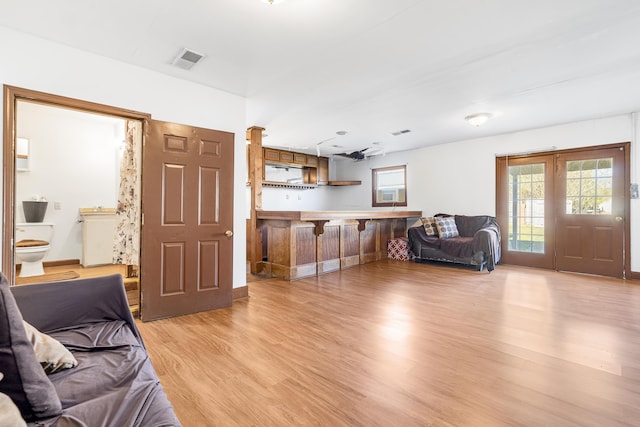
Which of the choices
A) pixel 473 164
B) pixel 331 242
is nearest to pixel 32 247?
pixel 331 242

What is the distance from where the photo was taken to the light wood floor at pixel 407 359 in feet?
5.33

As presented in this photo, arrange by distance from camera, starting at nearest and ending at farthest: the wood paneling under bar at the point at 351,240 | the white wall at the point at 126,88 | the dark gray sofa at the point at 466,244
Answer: the white wall at the point at 126,88
the dark gray sofa at the point at 466,244
the wood paneling under bar at the point at 351,240

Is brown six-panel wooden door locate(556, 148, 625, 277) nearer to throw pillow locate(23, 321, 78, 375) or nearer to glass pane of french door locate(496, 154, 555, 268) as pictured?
glass pane of french door locate(496, 154, 555, 268)

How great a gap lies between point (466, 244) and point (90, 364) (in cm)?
543

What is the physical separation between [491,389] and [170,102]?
367 cm

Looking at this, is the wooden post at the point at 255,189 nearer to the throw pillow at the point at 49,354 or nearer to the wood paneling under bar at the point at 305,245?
the wood paneling under bar at the point at 305,245

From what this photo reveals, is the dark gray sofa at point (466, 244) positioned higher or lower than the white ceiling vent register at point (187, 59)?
lower

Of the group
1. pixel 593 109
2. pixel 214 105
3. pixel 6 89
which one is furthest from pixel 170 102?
pixel 593 109

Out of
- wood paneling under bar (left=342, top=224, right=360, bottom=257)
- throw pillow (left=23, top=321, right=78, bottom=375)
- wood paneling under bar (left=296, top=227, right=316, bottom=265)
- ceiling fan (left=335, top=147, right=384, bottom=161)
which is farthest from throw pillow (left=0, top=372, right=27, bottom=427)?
ceiling fan (left=335, top=147, right=384, bottom=161)

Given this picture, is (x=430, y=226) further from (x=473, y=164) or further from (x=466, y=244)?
(x=473, y=164)

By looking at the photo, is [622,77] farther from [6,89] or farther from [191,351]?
[6,89]

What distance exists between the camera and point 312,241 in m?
5.04

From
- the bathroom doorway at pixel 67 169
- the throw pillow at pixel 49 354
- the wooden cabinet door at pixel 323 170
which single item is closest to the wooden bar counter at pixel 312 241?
the wooden cabinet door at pixel 323 170

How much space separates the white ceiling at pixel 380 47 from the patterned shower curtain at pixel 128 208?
4.90ft
